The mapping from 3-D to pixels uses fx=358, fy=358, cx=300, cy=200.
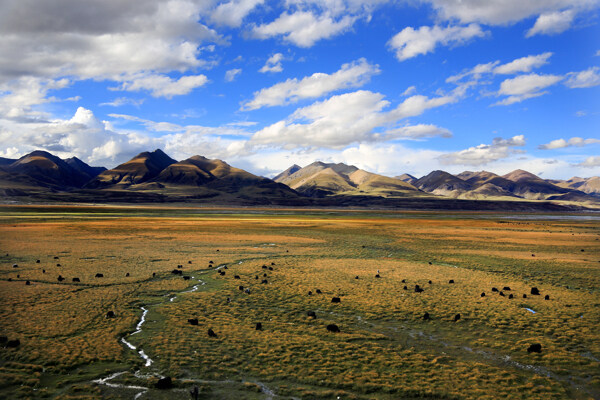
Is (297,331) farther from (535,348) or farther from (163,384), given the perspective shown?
(535,348)

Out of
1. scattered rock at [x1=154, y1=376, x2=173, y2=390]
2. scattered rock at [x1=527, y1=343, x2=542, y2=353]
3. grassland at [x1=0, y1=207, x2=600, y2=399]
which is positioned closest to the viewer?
scattered rock at [x1=154, y1=376, x2=173, y2=390]

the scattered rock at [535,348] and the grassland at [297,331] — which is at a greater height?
the scattered rock at [535,348]

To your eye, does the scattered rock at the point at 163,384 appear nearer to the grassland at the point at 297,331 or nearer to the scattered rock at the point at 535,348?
the grassland at the point at 297,331

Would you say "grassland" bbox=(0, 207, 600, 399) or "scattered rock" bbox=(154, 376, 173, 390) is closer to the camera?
"scattered rock" bbox=(154, 376, 173, 390)

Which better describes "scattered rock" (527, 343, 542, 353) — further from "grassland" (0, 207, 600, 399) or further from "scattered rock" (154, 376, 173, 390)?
"scattered rock" (154, 376, 173, 390)

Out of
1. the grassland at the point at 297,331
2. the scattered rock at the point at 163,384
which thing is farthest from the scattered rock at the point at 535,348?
the scattered rock at the point at 163,384

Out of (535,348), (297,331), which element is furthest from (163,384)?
(535,348)

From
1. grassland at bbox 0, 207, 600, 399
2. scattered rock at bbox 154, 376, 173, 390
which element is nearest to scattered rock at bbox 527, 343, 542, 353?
grassland at bbox 0, 207, 600, 399

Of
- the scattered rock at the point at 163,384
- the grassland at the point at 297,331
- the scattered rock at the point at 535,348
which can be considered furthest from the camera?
the scattered rock at the point at 535,348

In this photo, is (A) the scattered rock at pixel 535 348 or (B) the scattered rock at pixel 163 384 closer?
(B) the scattered rock at pixel 163 384

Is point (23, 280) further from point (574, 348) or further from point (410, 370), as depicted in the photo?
point (574, 348)

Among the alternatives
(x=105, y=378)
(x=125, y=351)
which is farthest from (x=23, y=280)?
(x=105, y=378)
